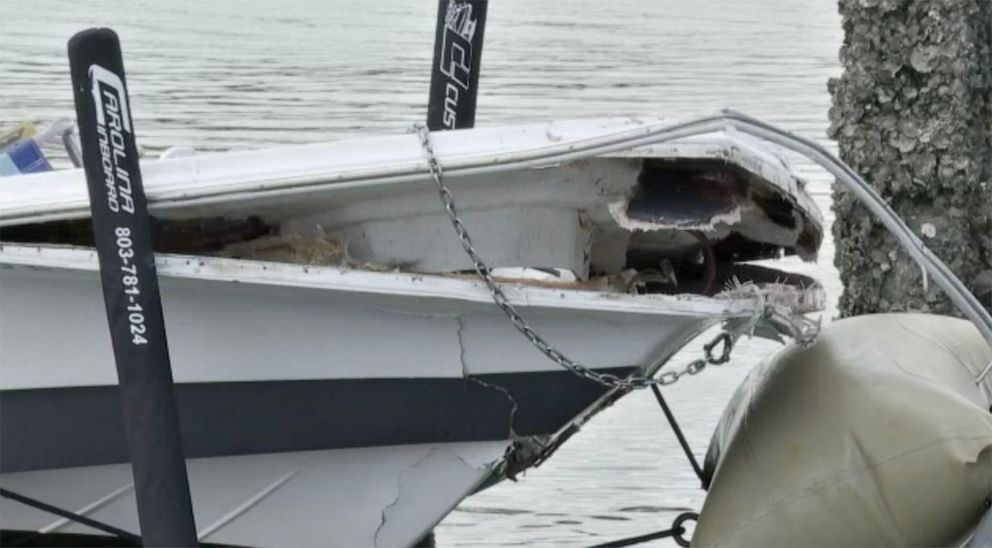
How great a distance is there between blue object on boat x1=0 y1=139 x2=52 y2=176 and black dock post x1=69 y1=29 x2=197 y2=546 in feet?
2.74

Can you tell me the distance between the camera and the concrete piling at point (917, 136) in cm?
436

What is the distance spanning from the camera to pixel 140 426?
3.33 meters

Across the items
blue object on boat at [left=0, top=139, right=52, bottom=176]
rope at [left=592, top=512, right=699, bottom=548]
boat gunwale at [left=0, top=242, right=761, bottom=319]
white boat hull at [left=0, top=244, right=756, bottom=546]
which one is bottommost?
rope at [left=592, top=512, right=699, bottom=548]

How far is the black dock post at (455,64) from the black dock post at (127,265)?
159cm

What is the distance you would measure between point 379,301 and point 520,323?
0.92 feet

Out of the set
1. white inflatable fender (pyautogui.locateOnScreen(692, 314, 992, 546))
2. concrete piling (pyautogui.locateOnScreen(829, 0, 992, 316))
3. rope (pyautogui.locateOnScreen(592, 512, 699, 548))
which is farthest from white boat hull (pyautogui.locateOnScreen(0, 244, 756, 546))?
concrete piling (pyautogui.locateOnScreen(829, 0, 992, 316))

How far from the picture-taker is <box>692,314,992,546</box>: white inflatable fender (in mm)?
3500

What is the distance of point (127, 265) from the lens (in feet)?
10.7

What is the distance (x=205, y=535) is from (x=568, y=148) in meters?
1.28

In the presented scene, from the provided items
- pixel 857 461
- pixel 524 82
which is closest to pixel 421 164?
pixel 857 461

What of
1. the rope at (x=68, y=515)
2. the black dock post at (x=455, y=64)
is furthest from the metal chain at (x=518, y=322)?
the black dock post at (x=455, y=64)

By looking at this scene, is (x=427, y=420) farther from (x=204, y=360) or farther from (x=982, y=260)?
(x=982, y=260)

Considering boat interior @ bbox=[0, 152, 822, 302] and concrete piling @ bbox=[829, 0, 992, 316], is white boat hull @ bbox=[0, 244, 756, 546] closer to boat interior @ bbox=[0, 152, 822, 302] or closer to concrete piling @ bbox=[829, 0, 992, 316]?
boat interior @ bbox=[0, 152, 822, 302]

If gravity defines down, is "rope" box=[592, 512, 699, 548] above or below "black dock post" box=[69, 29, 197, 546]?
below
